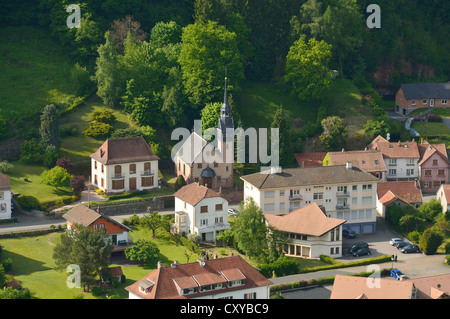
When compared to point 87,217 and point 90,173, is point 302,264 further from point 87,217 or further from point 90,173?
point 90,173

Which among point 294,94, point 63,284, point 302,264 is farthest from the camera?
point 294,94

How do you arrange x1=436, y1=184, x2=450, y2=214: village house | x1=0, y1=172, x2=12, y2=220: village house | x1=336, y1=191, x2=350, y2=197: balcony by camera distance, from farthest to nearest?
x1=436, y1=184, x2=450, y2=214: village house, x1=336, y1=191, x2=350, y2=197: balcony, x1=0, y1=172, x2=12, y2=220: village house

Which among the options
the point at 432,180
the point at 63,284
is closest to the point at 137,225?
the point at 63,284

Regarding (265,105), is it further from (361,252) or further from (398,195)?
(361,252)

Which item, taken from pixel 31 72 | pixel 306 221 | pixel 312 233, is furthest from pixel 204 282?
pixel 31 72

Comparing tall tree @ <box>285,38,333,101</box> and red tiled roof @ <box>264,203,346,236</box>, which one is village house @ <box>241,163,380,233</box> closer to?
red tiled roof @ <box>264,203,346,236</box>

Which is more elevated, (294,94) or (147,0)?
(147,0)

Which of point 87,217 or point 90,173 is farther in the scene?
point 90,173

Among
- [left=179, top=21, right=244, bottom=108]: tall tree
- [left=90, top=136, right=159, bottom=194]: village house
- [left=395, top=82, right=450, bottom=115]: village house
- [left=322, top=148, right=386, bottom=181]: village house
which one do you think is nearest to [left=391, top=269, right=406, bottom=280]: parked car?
[left=322, top=148, right=386, bottom=181]: village house

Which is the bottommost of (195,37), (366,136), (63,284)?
(63,284)
